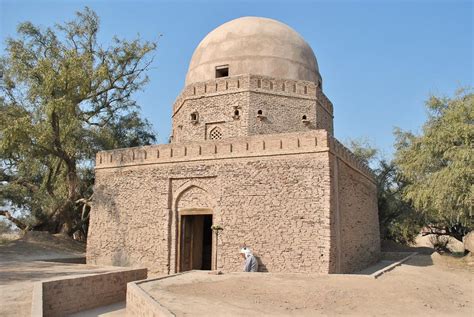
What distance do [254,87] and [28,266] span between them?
32.3 ft

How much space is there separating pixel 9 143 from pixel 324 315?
45.8ft

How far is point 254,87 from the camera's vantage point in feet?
50.6

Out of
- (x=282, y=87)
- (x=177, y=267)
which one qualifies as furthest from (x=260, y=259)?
(x=282, y=87)

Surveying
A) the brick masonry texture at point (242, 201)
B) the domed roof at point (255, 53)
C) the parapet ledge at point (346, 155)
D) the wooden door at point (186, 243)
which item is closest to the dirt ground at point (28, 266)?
the brick masonry texture at point (242, 201)

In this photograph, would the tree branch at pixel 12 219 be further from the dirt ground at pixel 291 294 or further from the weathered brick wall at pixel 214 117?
the weathered brick wall at pixel 214 117

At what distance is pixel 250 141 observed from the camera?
1227 centimetres

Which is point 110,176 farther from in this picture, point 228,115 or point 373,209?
point 373,209

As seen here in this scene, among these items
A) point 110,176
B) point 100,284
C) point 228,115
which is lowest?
point 100,284

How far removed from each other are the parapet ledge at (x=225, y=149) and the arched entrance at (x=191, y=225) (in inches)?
47.3

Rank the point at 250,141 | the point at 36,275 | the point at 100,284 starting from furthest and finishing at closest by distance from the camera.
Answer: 1. the point at 250,141
2. the point at 36,275
3. the point at 100,284

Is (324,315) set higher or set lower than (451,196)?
lower

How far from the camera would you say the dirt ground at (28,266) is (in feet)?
25.4

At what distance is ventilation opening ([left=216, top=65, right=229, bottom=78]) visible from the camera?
53.9 feet

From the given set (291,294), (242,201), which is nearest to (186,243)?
(242,201)
